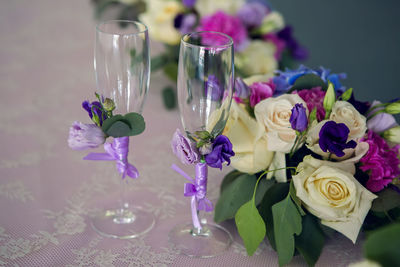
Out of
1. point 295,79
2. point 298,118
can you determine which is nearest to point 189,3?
point 295,79

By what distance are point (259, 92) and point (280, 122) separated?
0.12 metres

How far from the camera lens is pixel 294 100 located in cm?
83

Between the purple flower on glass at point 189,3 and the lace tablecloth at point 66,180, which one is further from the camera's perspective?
the purple flower on glass at point 189,3

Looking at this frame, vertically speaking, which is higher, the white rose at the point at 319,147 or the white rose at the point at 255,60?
the white rose at the point at 319,147

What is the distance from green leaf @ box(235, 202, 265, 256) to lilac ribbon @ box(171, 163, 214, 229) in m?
0.08

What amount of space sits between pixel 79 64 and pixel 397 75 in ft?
8.87

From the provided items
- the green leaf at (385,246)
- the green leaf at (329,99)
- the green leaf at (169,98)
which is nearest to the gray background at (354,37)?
the green leaf at (169,98)

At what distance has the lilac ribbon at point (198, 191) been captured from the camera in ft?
2.75

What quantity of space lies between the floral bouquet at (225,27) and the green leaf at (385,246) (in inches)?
42.4

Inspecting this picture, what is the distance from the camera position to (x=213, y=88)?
75 centimetres

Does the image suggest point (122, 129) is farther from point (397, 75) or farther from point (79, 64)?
point (397, 75)

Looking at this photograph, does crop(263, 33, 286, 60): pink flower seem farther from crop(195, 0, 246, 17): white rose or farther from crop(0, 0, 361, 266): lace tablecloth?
crop(0, 0, 361, 266): lace tablecloth

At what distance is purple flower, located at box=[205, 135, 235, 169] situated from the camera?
2.56ft

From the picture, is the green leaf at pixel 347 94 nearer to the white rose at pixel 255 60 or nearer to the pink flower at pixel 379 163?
the pink flower at pixel 379 163
